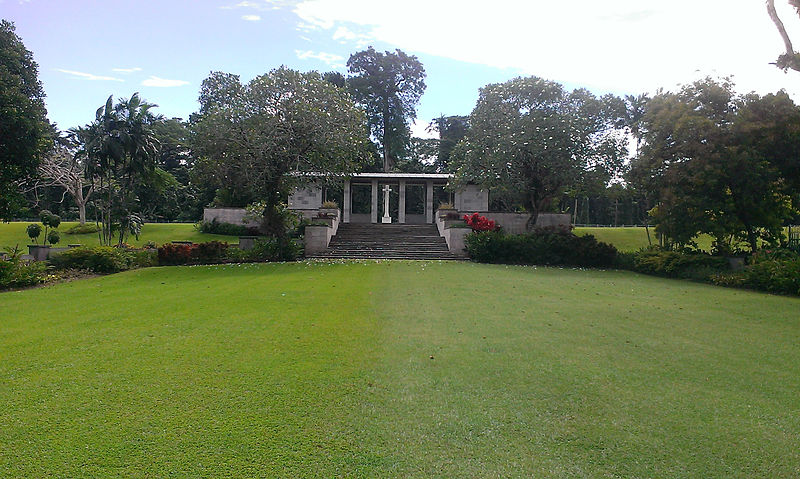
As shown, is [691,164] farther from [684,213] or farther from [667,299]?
[667,299]

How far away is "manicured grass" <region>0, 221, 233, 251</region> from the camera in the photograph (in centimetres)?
2389

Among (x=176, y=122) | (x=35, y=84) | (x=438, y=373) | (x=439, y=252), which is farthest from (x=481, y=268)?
(x=176, y=122)

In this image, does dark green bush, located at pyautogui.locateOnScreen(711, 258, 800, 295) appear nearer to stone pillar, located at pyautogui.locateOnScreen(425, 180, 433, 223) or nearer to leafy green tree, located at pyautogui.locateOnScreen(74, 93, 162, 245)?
stone pillar, located at pyautogui.locateOnScreen(425, 180, 433, 223)

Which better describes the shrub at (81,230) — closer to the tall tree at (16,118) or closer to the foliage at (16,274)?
the tall tree at (16,118)

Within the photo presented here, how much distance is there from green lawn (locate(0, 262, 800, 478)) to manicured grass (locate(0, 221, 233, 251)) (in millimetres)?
17309

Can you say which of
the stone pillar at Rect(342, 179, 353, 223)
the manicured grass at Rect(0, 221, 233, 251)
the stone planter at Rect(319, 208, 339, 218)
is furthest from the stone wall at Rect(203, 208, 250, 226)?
the stone pillar at Rect(342, 179, 353, 223)

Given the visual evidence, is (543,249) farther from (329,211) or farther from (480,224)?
(329,211)

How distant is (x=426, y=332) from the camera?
6.38 meters

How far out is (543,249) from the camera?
1867cm

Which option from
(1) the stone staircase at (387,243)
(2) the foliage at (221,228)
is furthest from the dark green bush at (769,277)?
(2) the foliage at (221,228)

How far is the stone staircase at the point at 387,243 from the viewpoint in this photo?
20.3 meters

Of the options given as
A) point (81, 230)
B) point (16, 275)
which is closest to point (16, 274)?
point (16, 275)

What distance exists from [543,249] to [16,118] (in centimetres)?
1816

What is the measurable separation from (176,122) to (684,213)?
1690 inches
